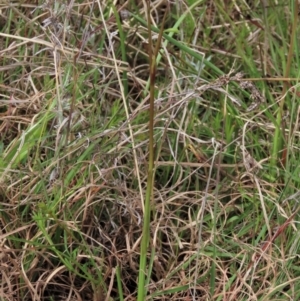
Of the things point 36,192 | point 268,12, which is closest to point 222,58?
point 268,12

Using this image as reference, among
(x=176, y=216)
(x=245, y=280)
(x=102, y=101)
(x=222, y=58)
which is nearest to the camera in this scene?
(x=245, y=280)

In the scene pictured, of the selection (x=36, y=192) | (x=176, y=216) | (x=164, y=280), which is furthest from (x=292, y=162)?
(x=36, y=192)

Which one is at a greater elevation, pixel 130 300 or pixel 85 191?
pixel 85 191

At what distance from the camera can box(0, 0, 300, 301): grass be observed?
1198mm

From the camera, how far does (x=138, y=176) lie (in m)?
1.18

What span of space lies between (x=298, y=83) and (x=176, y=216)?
35 centimetres

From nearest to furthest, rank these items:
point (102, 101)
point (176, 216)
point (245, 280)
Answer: point (245, 280), point (176, 216), point (102, 101)

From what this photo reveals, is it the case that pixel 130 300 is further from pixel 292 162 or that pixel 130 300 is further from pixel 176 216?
pixel 292 162

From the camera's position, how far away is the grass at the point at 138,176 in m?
1.20

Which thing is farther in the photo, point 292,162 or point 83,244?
A: point 292,162

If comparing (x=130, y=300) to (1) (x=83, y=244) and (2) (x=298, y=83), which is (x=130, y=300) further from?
(2) (x=298, y=83)

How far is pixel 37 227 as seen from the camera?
1.26 metres

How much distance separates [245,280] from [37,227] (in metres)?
0.38

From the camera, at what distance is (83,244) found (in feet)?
3.95
